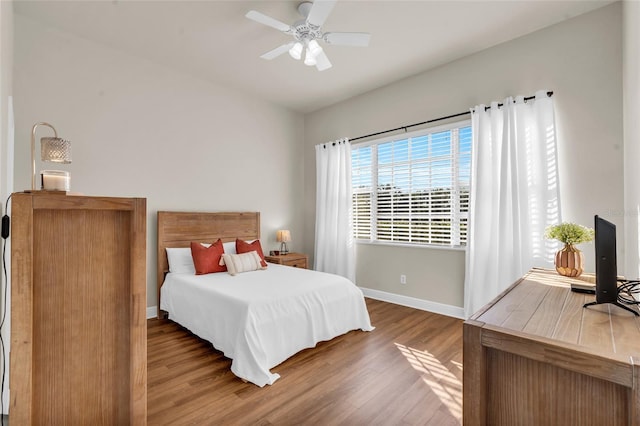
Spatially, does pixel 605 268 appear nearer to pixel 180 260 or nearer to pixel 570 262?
pixel 570 262

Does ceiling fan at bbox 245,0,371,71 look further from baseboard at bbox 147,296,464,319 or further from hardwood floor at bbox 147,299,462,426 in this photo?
baseboard at bbox 147,296,464,319

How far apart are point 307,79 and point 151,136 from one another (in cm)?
210

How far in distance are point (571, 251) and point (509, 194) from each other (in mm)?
1175

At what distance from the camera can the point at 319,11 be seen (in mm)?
2287

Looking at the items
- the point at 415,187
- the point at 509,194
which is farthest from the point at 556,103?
the point at 415,187

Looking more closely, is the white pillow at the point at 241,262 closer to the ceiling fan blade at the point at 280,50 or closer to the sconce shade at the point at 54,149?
the sconce shade at the point at 54,149

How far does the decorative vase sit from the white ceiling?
7.11ft

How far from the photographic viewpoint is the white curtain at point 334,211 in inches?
182

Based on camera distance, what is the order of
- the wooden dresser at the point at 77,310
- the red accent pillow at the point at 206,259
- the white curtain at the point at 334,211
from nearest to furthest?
the wooden dresser at the point at 77,310 → the red accent pillow at the point at 206,259 → the white curtain at the point at 334,211

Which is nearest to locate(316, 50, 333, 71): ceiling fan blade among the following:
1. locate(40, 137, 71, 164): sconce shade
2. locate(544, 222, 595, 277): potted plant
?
locate(40, 137, 71, 164): sconce shade

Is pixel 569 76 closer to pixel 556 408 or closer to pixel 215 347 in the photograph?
pixel 556 408

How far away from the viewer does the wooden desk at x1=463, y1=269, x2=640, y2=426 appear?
90cm

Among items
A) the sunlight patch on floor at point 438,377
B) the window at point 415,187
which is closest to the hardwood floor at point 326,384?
the sunlight patch on floor at point 438,377

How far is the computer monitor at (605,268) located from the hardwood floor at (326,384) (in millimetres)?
1099
